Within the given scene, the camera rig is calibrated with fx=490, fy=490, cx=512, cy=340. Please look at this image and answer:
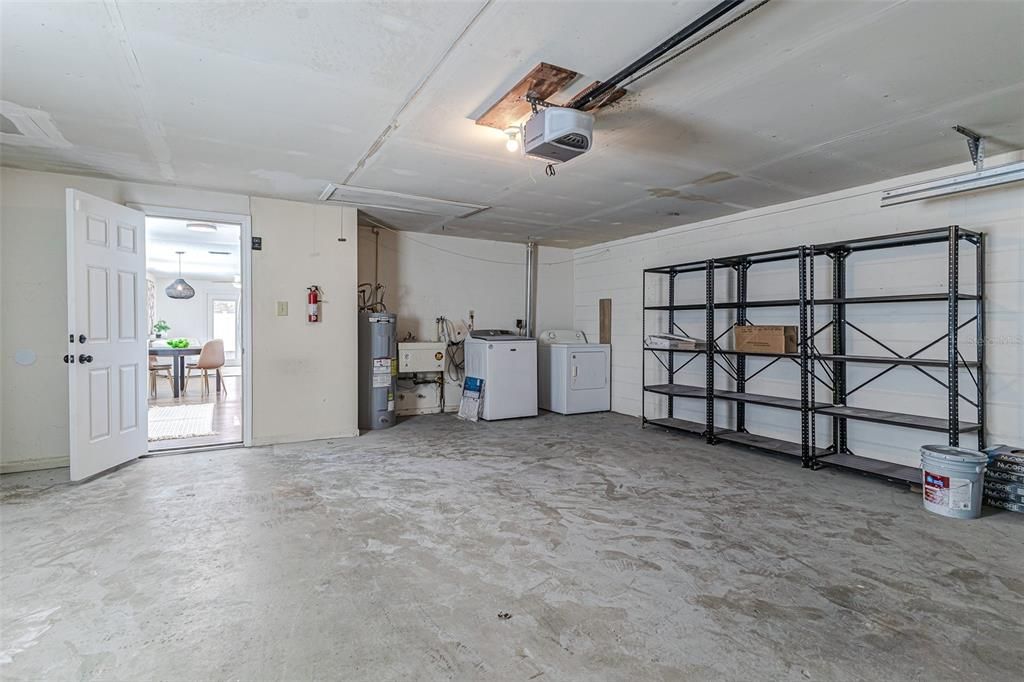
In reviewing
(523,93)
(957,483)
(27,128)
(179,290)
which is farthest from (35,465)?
(957,483)

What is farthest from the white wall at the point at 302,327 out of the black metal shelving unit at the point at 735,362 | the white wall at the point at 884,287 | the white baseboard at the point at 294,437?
the white wall at the point at 884,287

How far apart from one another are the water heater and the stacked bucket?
5.05m

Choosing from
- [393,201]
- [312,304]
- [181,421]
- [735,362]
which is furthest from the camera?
[181,421]

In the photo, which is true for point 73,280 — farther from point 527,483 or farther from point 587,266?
point 587,266

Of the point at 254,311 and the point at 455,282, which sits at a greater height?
the point at 455,282

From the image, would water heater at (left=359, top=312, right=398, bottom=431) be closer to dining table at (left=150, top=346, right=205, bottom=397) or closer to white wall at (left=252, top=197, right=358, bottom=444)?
white wall at (left=252, top=197, right=358, bottom=444)

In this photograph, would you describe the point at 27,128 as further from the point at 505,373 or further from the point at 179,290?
the point at 179,290

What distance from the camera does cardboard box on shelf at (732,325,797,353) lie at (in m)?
4.24

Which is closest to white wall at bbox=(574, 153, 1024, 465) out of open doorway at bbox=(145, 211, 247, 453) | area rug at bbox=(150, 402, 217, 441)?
open doorway at bbox=(145, 211, 247, 453)

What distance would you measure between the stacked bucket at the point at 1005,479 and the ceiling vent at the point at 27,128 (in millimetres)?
6117

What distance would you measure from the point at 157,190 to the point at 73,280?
118 centimetres

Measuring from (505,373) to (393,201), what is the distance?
2390mm

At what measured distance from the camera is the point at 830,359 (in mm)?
3881

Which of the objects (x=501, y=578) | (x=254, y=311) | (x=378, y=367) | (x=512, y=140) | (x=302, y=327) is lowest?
(x=501, y=578)
